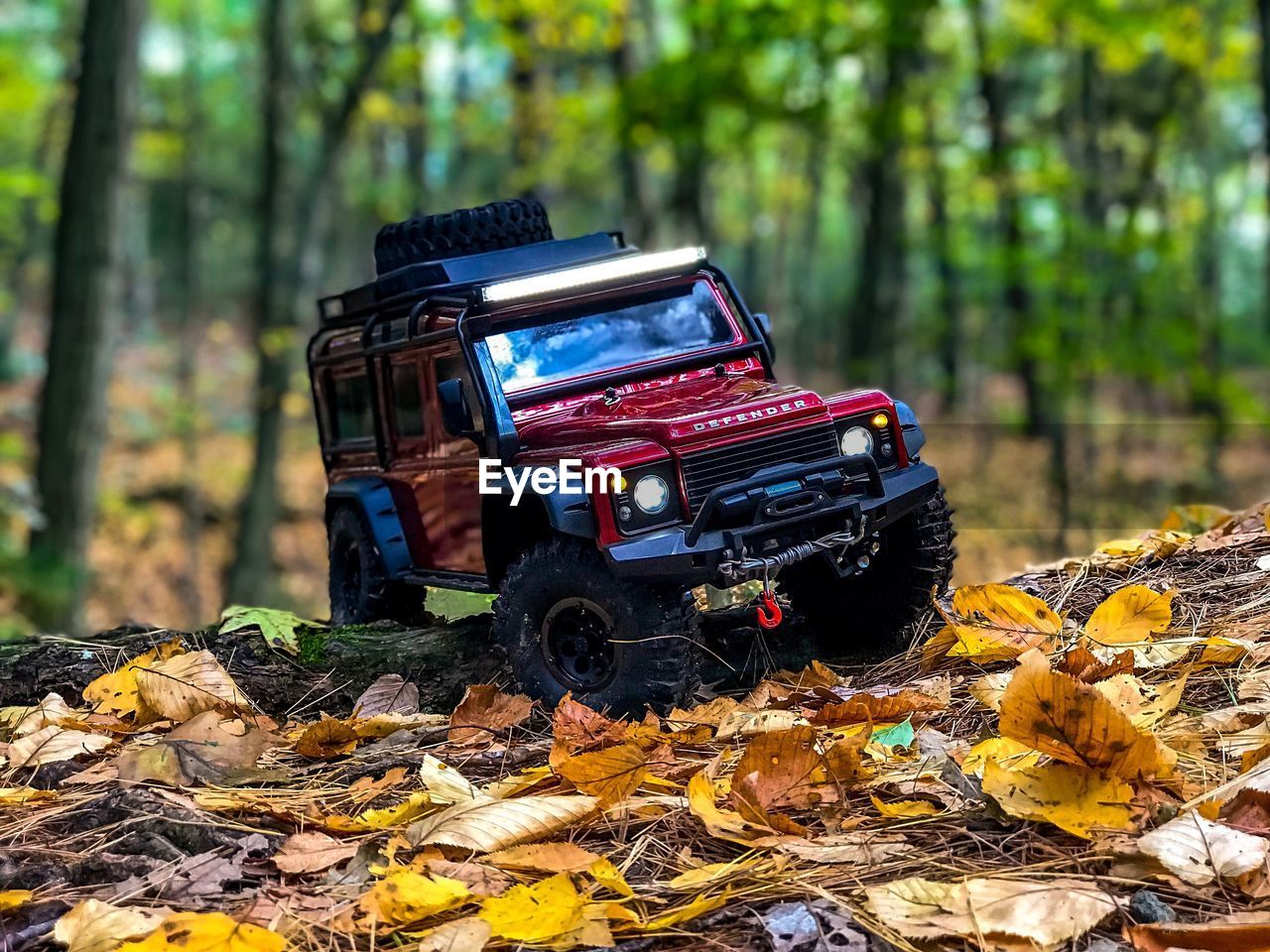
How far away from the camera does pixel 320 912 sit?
262cm

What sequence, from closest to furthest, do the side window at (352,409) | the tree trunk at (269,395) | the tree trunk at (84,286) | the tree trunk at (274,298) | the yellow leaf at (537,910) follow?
the yellow leaf at (537,910)
the side window at (352,409)
the tree trunk at (84,286)
the tree trunk at (274,298)
the tree trunk at (269,395)

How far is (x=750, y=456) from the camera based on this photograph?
433 centimetres

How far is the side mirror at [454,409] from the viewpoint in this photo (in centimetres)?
479

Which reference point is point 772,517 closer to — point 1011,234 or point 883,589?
point 883,589

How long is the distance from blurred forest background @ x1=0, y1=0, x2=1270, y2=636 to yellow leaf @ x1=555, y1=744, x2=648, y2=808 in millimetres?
7181

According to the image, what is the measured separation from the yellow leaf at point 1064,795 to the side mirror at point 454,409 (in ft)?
8.51

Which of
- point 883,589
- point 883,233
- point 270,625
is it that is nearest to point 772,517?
point 883,589

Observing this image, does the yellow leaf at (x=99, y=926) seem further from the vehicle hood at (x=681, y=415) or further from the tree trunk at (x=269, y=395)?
the tree trunk at (x=269, y=395)

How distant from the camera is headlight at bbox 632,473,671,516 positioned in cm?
414

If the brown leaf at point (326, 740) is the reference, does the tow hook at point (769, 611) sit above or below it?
above

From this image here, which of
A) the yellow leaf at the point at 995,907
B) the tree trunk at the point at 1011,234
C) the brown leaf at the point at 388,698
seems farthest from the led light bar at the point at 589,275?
the tree trunk at the point at 1011,234

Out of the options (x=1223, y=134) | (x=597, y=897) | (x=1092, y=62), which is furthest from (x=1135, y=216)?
(x=1223, y=134)

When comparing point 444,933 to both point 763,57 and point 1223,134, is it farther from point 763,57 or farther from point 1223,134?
point 1223,134

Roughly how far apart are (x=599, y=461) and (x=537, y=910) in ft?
6.00
